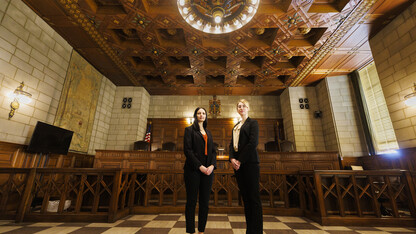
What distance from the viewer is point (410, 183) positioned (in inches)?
118

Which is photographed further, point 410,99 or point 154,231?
point 410,99

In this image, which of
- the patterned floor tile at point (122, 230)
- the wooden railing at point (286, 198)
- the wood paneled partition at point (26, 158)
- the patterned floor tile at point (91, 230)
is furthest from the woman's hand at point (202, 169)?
the wood paneled partition at point (26, 158)

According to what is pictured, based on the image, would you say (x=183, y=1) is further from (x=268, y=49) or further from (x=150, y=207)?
(x=150, y=207)

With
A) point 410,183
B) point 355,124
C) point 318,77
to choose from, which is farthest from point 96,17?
point 355,124

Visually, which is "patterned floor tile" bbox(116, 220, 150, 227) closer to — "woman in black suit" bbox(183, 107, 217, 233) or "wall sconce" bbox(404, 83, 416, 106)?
"woman in black suit" bbox(183, 107, 217, 233)

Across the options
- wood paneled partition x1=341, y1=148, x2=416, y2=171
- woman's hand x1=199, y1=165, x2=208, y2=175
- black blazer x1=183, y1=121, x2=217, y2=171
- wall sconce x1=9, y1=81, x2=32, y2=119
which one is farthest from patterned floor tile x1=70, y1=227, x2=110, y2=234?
wood paneled partition x1=341, y1=148, x2=416, y2=171

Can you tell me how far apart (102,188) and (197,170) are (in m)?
2.63

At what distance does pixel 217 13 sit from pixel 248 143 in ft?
12.6

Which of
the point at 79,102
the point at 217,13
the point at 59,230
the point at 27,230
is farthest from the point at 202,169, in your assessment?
the point at 79,102

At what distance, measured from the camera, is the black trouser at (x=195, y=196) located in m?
1.89

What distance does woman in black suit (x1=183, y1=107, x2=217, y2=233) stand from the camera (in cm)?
190

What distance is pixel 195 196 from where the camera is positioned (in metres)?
1.91

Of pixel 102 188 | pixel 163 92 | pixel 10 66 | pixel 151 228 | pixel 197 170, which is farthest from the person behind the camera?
pixel 163 92

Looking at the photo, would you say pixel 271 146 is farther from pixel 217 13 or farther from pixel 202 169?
pixel 202 169
